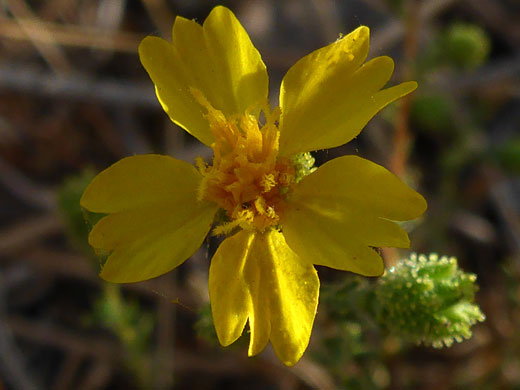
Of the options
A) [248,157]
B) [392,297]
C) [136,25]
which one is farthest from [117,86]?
[392,297]

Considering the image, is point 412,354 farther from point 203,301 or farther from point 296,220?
point 296,220

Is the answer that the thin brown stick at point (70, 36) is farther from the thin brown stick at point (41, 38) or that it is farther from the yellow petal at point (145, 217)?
the yellow petal at point (145, 217)

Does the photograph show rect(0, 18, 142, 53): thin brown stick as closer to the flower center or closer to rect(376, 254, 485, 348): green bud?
the flower center

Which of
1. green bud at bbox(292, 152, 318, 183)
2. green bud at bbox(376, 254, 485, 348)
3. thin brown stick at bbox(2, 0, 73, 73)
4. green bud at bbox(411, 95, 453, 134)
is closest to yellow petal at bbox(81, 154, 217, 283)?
green bud at bbox(292, 152, 318, 183)

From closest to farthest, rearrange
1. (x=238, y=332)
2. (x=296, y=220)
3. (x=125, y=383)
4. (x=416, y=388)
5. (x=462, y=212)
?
1. (x=238, y=332)
2. (x=296, y=220)
3. (x=416, y=388)
4. (x=125, y=383)
5. (x=462, y=212)

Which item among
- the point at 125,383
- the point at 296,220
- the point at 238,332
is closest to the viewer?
the point at 238,332

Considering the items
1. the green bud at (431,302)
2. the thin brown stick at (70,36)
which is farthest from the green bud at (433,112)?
the green bud at (431,302)
